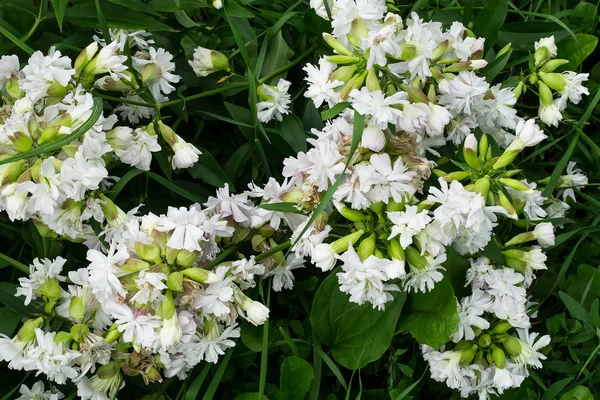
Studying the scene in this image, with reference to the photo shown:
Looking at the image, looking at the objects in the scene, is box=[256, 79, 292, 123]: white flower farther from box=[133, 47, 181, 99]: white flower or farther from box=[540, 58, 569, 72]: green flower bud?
box=[540, 58, 569, 72]: green flower bud

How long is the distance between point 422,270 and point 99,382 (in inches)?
23.4

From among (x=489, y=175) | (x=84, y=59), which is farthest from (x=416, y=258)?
(x=84, y=59)

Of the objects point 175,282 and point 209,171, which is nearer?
point 175,282

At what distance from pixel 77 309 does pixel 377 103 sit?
24.4 inches

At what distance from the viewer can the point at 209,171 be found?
133 centimetres

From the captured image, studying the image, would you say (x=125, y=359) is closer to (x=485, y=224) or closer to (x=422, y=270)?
(x=422, y=270)

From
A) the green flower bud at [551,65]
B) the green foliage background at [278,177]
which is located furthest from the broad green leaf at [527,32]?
the green flower bud at [551,65]

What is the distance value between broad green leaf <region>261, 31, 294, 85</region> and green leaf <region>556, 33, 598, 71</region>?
0.62 meters

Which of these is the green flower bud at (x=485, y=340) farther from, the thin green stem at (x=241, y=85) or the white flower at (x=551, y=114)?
the thin green stem at (x=241, y=85)

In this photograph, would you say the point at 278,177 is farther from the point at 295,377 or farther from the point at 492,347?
the point at 492,347

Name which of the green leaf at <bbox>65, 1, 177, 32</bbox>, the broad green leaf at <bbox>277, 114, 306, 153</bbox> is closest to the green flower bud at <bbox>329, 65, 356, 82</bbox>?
the broad green leaf at <bbox>277, 114, 306, 153</bbox>

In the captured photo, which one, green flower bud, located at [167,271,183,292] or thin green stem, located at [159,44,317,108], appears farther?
thin green stem, located at [159,44,317,108]

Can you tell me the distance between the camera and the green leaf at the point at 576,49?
1.49 m

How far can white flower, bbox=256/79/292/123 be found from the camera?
1289mm
